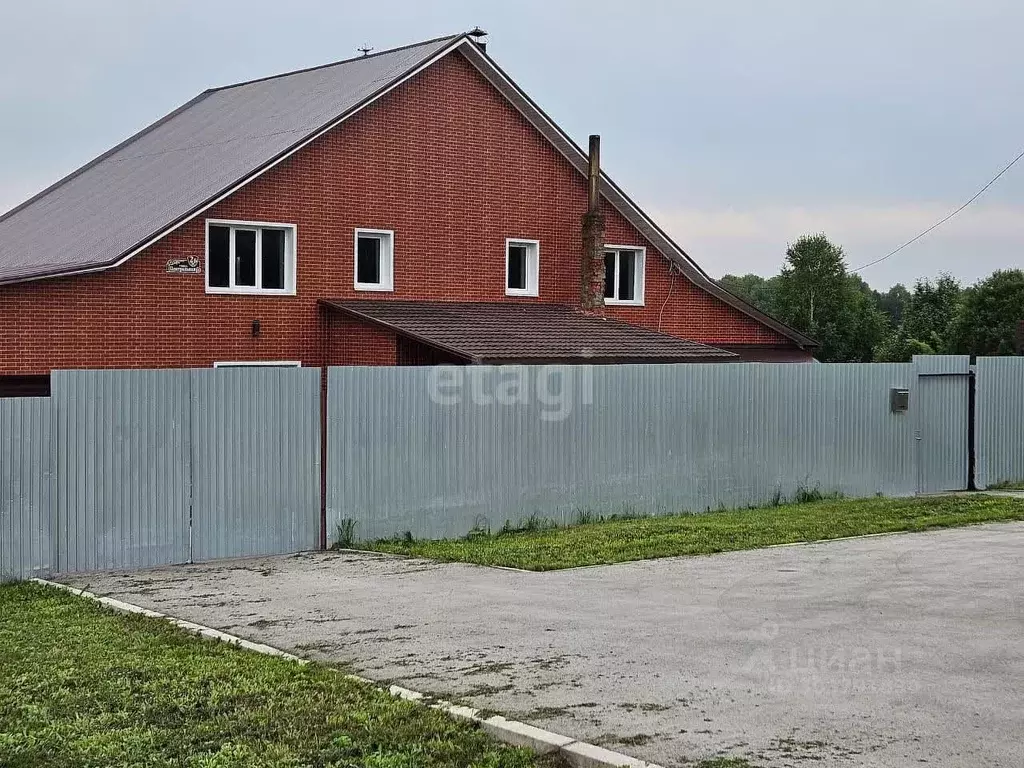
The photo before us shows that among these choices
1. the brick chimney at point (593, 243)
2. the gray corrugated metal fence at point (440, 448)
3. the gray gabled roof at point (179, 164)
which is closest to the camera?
the gray corrugated metal fence at point (440, 448)

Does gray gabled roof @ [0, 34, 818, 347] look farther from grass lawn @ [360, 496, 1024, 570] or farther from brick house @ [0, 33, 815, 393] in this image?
grass lawn @ [360, 496, 1024, 570]

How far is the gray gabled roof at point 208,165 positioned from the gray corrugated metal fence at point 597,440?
23.3ft

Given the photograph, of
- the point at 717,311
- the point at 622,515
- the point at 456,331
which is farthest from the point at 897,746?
the point at 717,311

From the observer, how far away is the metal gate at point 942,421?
1958cm

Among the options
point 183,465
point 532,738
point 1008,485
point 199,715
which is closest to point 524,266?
point 1008,485

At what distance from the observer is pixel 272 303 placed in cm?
2158

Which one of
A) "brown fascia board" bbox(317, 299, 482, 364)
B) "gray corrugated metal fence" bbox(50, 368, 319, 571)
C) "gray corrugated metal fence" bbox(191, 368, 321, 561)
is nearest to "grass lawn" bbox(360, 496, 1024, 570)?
"gray corrugated metal fence" bbox(191, 368, 321, 561)

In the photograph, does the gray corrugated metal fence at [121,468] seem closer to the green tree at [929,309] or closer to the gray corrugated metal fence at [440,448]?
the gray corrugated metal fence at [440,448]

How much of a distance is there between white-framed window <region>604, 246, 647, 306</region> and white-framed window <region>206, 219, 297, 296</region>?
7147mm

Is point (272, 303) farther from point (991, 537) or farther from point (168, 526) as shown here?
point (991, 537)

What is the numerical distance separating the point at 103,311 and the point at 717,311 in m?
13.2

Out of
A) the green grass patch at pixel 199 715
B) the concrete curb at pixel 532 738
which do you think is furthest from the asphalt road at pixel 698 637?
the green grass patch at pixel 199 715

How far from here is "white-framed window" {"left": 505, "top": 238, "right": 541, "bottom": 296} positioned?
81.9ft

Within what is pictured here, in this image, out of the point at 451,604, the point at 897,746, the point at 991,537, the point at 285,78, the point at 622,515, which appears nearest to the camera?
the point at 897,746
